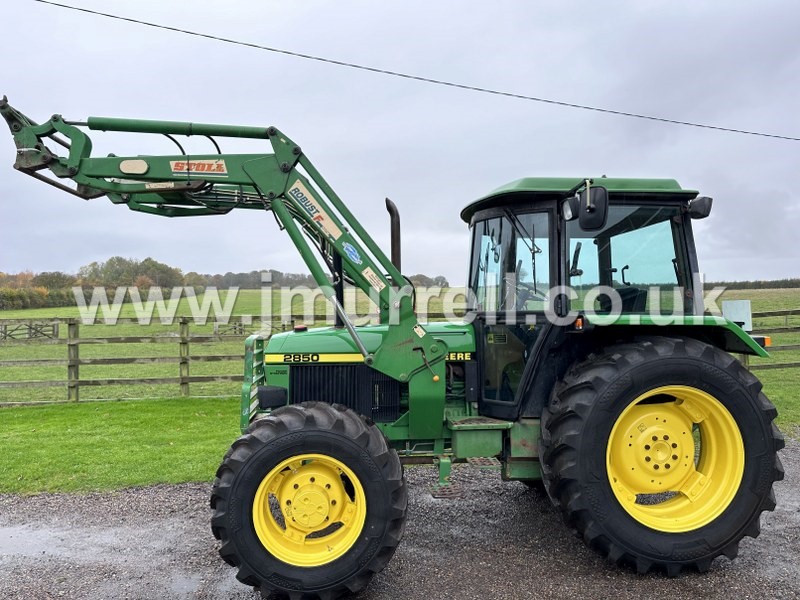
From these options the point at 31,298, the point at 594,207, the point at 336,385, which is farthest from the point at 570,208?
the point at 31,298

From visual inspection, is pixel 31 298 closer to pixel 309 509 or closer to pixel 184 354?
pixel 184 354

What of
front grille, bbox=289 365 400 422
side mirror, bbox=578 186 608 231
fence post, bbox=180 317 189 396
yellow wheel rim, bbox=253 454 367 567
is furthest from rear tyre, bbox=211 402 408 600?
fence post, bbox=180 317 189 396

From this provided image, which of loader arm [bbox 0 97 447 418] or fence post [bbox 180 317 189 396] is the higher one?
loader arm [bbox 0 97 447 418]

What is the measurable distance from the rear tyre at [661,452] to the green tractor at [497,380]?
0.01 metres

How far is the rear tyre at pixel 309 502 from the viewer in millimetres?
3186

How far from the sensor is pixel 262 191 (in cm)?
373

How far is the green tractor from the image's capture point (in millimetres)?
3305

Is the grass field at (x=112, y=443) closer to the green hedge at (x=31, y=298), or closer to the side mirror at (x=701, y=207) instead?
the side mirror at (x=701, y=207)

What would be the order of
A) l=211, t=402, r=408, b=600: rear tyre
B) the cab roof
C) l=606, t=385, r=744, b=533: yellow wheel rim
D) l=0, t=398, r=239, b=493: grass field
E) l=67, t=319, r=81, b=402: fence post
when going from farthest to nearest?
l=67, t=319, r=81, b=402: fence post → l=0, t=398, r=239, b=493: grass field → the cab roof → l=606, t=385, r=744, b=533: yellow wheel rim → l=211, t=402, r=408, b=600: rear tyre

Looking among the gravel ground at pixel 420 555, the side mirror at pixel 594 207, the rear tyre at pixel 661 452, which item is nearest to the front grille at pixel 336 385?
the gravel ground at pixel 420 555

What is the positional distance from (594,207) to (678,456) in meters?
1.82

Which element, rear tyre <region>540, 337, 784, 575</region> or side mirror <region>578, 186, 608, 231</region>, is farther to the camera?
rear tyre <region>540, 337, 784, 575</region>

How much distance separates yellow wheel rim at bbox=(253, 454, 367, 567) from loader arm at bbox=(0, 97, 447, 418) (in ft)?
2.70

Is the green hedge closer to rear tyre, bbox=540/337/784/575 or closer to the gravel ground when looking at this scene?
the gravel ground
